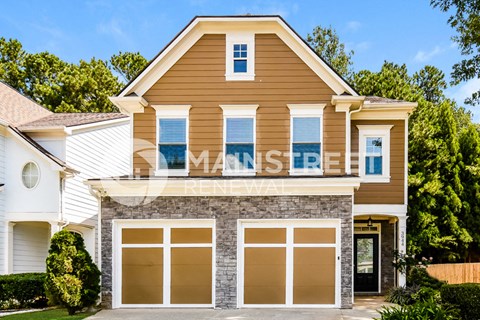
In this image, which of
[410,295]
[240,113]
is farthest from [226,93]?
[410,295]

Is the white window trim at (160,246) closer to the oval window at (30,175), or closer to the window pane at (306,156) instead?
the window pane at (306,156)

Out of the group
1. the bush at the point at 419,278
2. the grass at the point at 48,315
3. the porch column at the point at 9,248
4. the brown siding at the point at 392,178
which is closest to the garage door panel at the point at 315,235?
the brown siding at the point at 392,178

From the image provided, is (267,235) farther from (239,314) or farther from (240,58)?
(240,58)

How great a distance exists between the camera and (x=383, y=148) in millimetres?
16875

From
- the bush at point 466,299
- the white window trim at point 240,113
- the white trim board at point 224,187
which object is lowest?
the bush at point 466,299

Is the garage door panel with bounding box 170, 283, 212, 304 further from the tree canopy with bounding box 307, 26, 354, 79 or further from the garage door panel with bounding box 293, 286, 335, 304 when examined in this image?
the tree canopy with bounding box 307, 26, 354, 79

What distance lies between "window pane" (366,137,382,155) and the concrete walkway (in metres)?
5.20

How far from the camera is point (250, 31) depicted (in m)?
15.3

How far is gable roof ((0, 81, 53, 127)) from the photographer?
17.7 m

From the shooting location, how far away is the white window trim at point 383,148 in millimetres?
16797

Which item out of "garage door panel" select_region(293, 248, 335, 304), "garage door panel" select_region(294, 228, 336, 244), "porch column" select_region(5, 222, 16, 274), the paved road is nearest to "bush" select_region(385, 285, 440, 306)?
the paved road

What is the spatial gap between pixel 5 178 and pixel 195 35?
25.3 feet

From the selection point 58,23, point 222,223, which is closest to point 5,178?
point 222,223

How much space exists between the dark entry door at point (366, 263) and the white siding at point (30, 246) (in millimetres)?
11321
